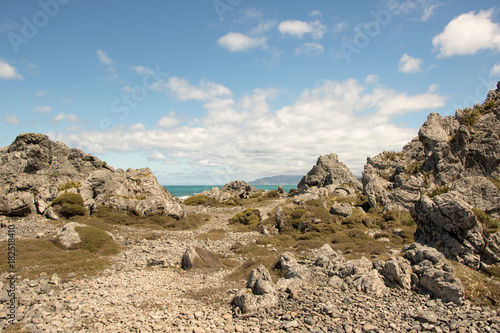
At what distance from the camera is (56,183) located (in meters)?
37.0

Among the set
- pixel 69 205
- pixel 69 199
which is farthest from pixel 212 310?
pixel 69 199

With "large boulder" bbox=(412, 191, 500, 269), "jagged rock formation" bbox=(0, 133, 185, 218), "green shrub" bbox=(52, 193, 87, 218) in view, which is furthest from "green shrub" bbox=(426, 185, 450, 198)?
"green shrub" bbox=(52, 193, 87, 218)

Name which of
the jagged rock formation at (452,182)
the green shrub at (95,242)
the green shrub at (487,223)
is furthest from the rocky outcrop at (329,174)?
the green shrub at (95,242)

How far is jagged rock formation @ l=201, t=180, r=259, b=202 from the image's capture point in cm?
6612

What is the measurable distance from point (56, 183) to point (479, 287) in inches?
1744

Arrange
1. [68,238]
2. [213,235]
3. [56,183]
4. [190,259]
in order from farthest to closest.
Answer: [56,183] → [213,235] → [68,238] → [190,259]

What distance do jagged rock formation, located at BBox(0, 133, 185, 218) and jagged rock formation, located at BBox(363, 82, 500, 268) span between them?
2895 cm

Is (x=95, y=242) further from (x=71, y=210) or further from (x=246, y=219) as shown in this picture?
(x=246, y=219)

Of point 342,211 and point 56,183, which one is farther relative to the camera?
point 56,183

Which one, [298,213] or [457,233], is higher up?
[457,233]

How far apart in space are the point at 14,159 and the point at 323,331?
4431cm

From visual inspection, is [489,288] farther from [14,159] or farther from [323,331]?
[14,159]

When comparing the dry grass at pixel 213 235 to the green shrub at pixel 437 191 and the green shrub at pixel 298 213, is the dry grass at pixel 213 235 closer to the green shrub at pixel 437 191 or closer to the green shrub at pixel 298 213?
the green shrub at pixel 298 213

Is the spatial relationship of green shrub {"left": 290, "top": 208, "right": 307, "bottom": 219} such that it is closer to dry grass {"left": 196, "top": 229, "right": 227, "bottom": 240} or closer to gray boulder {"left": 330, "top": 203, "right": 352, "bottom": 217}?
gray boulder {"left": 330, "top": 203, "right": 352, "bottom": 217}
